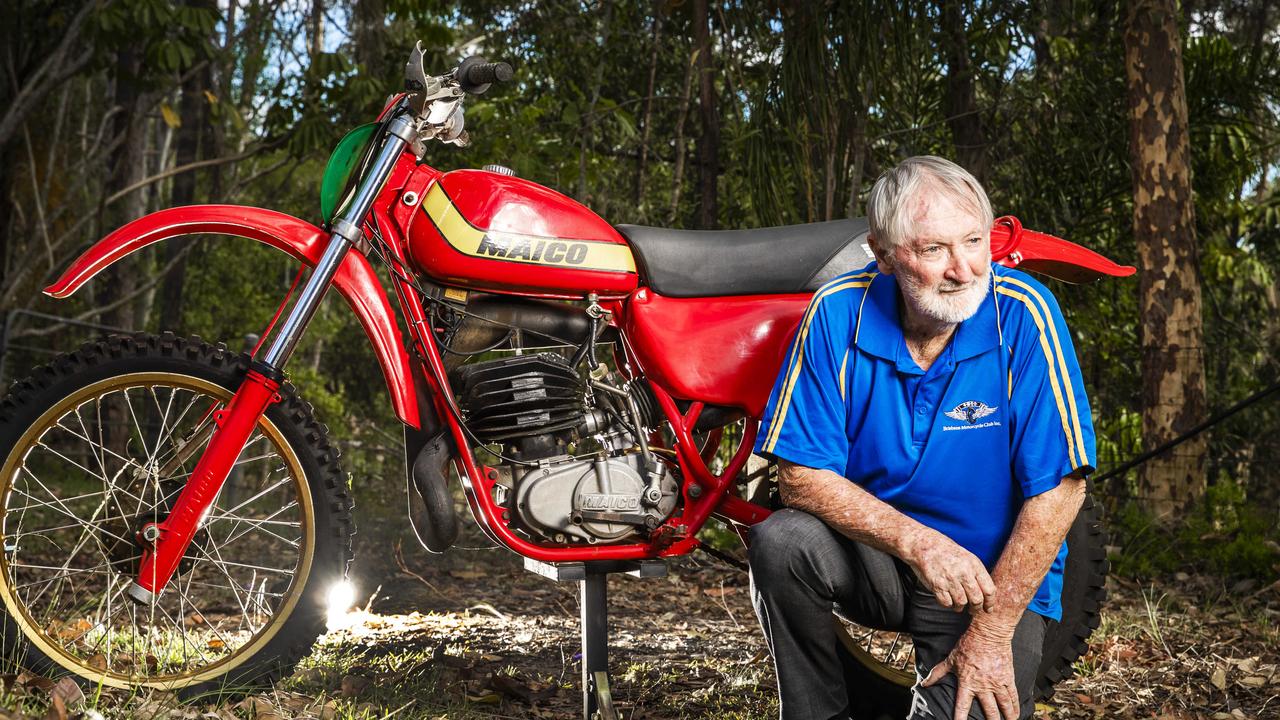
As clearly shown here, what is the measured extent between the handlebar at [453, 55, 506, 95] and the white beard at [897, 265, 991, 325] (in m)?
1.05

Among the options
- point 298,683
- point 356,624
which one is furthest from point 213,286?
point 298,683

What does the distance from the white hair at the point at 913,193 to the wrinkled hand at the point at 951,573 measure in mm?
566

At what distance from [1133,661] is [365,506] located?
12.7 ft

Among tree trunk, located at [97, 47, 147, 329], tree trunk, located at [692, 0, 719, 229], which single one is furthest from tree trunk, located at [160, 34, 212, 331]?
tree trunk, located at [692, 0, 719, 229]

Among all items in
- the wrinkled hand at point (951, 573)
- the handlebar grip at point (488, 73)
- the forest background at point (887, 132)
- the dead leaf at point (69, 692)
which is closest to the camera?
the wrinkled hand at point (951, 573)

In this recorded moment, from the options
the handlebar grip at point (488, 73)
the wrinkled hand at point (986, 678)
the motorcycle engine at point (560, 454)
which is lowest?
the wrinkled hand at point (986, 678)

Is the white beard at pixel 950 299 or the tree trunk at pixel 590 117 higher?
the tree trunk at pixel 590 117

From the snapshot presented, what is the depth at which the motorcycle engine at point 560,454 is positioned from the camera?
2459mm

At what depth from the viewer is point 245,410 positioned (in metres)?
2.36

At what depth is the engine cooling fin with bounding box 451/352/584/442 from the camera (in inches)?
96.7

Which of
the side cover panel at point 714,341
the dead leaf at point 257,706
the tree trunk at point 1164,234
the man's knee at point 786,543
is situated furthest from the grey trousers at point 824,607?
the tree trunk at point 1164,234

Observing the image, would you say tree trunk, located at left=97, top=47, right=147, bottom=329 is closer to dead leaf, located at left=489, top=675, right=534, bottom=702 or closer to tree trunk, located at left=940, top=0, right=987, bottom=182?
tree trunk, located at left=940, top=0, right=987, bottom=182

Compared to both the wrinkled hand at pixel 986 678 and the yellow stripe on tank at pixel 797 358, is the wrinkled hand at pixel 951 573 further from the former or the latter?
the yellow stripe on tank at pixel 797 358

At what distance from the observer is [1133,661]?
3107 millimetres
